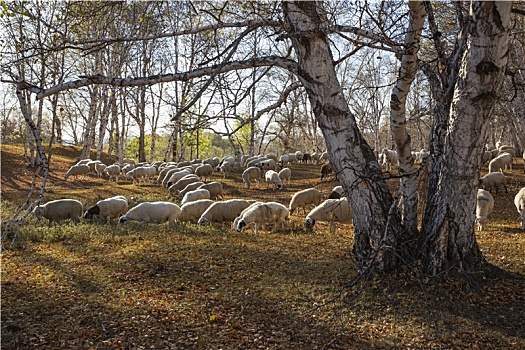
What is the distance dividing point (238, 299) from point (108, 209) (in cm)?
939

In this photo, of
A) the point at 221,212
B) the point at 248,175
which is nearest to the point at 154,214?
the point at 221,212

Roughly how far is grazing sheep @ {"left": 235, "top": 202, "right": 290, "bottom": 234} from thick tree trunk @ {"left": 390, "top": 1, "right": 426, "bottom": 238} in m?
5.83

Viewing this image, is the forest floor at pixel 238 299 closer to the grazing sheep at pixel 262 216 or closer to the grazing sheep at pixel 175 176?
the grazing sheep at pixel 262 216

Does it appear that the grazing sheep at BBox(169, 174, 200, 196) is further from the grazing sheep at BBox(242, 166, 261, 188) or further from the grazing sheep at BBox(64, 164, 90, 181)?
the grazing sheep at BBox(64, 164, 90, 181)

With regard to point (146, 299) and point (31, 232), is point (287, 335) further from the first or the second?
point (31, 232)

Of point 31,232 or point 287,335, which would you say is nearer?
point 287,335

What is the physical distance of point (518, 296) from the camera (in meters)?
5.75

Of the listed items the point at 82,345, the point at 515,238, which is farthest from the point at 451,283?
the point at 515,238

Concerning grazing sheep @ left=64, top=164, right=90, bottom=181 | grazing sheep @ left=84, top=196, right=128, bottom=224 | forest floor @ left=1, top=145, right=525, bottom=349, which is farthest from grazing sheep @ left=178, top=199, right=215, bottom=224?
grazing sheep @ left=64, top=164, right=90, bottom=181

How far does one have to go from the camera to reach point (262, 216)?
12.2 meters

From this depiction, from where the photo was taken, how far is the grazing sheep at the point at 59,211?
13.7 m

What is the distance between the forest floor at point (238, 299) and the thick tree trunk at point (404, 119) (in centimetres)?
98

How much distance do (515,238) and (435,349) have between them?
7.15 metres

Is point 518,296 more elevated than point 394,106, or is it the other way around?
point 394,106
